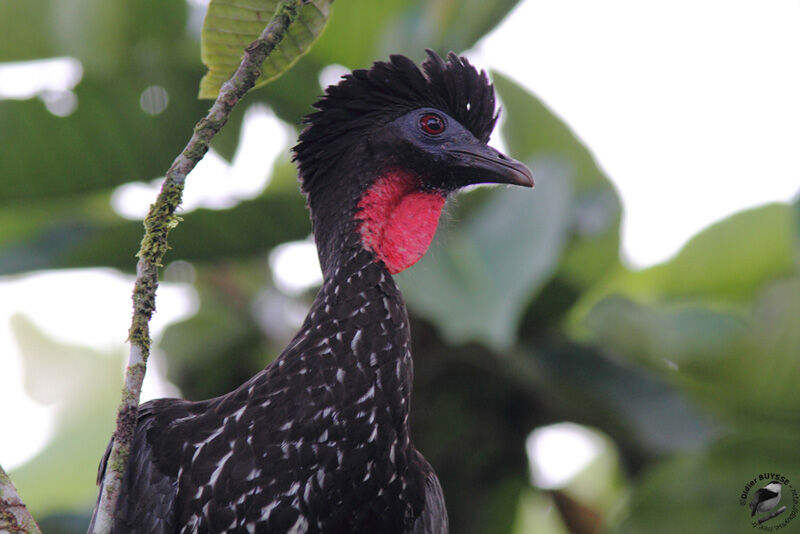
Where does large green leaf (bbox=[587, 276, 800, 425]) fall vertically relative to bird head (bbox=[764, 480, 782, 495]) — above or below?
above

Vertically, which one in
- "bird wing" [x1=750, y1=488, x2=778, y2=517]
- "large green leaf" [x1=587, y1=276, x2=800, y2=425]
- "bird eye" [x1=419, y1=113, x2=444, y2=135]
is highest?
"bird eye" [x1=419, y1=113, x2=444, y2=135]

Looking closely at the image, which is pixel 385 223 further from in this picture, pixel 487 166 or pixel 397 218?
pixel 487 166

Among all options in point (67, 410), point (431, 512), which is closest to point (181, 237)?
point (67, 410)

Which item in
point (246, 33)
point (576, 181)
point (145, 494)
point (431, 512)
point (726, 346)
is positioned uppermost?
point (246, 33)

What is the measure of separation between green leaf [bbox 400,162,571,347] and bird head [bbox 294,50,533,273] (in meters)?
2.48

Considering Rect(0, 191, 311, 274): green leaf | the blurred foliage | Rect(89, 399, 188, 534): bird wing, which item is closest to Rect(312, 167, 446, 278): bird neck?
Rect(89, 399, 188, 534): bird wing

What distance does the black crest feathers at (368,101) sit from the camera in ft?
12.0

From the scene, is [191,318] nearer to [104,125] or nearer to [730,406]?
[104,125]

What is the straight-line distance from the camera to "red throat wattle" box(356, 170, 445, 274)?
3482 millimetres

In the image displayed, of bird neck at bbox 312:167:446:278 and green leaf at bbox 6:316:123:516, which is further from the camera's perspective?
green leaf at bbox 6:316:123:516

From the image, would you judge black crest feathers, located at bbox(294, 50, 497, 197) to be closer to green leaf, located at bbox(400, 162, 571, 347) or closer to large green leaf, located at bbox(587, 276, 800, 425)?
green leaf, located at bbox(400, 162, 571, 347)

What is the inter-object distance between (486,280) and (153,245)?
14.4 ft

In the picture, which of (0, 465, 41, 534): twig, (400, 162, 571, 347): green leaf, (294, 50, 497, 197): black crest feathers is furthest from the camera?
(400, 162, 571, 347): green leaf

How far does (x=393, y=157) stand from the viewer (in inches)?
143
